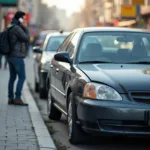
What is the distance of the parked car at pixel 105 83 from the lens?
718cm

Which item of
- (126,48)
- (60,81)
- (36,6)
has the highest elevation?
(126,48)

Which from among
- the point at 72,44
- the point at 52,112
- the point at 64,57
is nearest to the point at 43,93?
the point at 52,112

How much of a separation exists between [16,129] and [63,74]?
1058mm

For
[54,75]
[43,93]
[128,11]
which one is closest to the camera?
[54,75]

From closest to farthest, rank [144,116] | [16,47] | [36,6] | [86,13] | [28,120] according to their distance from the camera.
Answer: [144,116]
[28,120]
[16,47]
[86,13]
[36,6]

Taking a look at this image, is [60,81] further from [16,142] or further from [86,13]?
[86,13]

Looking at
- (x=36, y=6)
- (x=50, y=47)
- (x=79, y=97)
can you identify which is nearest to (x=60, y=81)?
(x=79, y=97)

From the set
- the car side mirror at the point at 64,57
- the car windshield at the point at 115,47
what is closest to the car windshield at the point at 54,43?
the car windshield at the point at 115,47

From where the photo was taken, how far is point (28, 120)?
9.77 m

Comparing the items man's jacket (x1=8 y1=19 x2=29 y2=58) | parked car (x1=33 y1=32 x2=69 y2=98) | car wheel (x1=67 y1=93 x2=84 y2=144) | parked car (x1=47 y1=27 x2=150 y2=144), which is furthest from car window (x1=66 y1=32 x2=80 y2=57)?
parked car (x1=33 y1=32 x2=69 y2=98)

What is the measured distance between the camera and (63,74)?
8.91 metres

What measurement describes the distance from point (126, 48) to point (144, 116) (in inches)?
75.0

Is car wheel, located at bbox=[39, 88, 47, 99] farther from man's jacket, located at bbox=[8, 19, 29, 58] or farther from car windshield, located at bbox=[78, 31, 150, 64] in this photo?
car windshield, located at bbox=[78, 31, 150, 64]

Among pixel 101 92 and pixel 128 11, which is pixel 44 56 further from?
pixel 128 11
